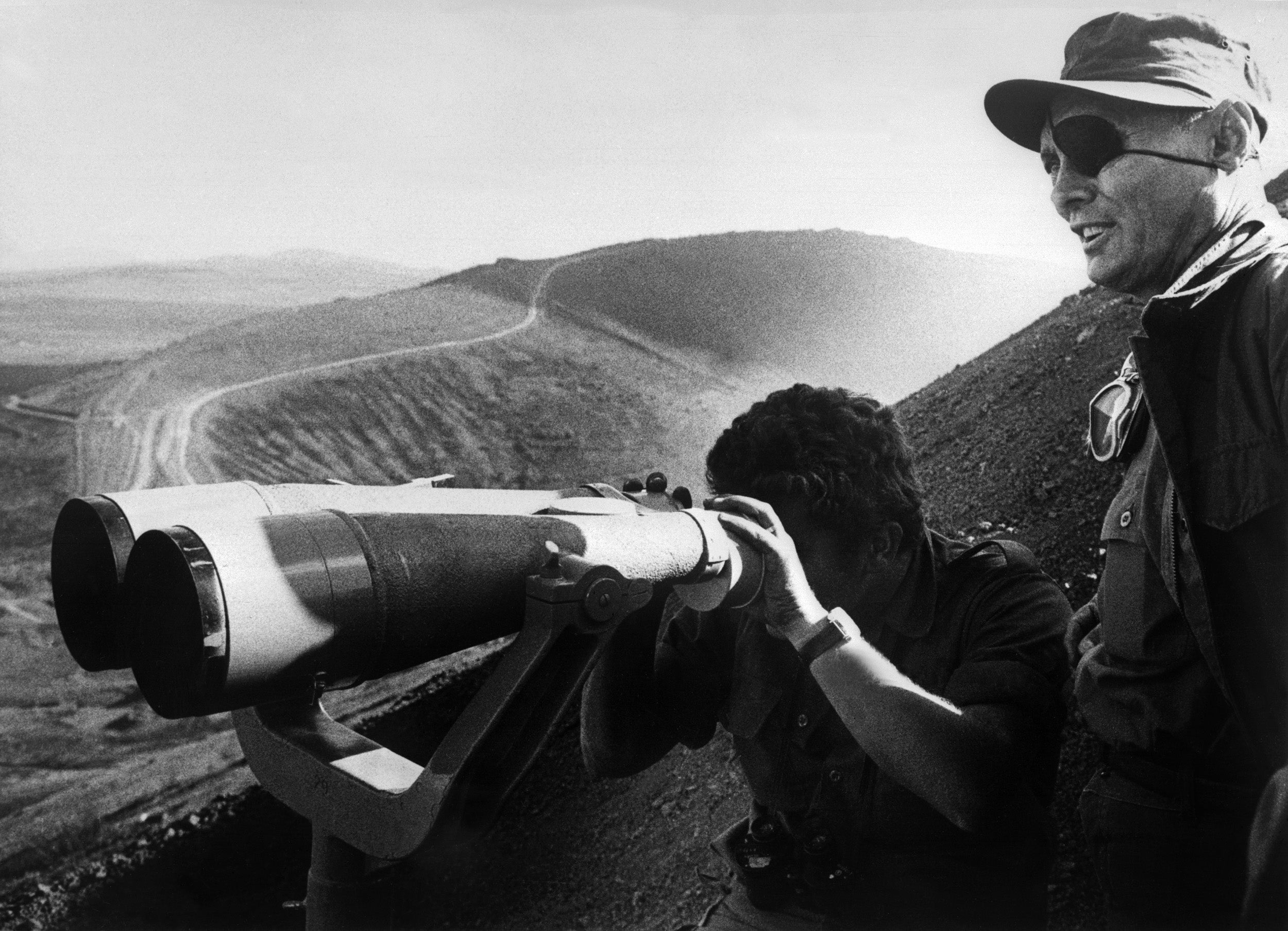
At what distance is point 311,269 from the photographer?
10.3 feet

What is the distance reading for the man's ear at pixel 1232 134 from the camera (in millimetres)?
1434

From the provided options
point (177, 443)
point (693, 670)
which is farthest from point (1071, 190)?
point (177, 443)

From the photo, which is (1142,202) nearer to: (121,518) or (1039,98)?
(1039,98)

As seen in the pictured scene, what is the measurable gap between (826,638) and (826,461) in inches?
14.3

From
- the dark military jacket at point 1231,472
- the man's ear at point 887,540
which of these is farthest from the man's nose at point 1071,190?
the man's ear at point 887,540

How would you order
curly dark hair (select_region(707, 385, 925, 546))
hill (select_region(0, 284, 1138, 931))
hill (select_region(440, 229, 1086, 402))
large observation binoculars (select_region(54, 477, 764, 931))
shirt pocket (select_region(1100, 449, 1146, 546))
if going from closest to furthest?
large observation binoculars (select_region(54, 477, 764, 931)) < shirt pocket (select_region(1100, 449, 1146, 546)) < curly dark hair (select_region(707, 385, 925, 546)) < hill (select_region(0, 284, 1138, 931)) < hill (select_region(440, 229, 1086, 402))

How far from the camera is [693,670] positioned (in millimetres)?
1799

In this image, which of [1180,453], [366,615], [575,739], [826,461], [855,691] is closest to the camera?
[366,615]

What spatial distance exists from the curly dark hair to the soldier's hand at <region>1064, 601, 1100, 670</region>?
275mm

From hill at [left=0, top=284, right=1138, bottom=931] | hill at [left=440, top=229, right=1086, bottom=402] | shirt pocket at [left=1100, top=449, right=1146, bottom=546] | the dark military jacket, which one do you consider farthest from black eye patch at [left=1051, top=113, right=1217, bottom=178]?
hill at [left=440, top=229, right=1086, bottom=402]

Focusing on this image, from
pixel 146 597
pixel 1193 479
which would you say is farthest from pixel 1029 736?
pixel 146 597

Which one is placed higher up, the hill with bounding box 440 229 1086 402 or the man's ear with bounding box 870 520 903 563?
the hill with bounding box 440 229 1086 402

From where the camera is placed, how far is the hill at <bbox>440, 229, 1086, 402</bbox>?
3176 mm

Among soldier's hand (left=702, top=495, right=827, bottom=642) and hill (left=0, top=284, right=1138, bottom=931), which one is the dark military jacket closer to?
soldier's hand (left=702, top=495, right=827, bottom=642)
